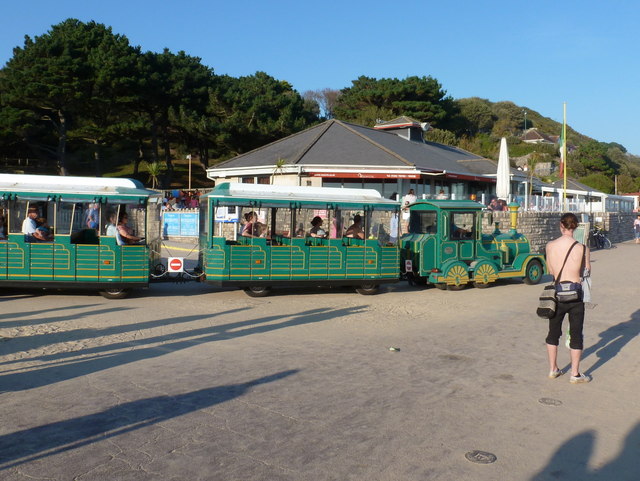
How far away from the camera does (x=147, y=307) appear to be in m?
11.6

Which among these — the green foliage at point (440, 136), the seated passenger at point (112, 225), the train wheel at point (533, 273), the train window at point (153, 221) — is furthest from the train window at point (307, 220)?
the green foliage at point (440, 136)

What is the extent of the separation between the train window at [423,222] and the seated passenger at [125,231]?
6754mm

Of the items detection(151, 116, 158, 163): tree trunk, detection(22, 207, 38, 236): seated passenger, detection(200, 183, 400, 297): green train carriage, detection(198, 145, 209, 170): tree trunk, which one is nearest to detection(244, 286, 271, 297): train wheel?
detection(200, 183, 400, 297): green train carriage

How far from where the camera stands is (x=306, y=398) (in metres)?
5.98

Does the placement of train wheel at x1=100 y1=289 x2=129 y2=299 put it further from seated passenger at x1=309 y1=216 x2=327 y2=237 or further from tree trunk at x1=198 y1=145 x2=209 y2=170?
tree trunk at x1=198 y1=145 x2=209 y2=170

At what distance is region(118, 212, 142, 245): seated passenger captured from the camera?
40.5ft

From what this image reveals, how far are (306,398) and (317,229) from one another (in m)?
7.70

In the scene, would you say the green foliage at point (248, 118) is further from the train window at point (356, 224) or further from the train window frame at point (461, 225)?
the train window at point (356, 224)

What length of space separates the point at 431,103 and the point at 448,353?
5184cm

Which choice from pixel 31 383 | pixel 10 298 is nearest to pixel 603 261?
pixel 10 298

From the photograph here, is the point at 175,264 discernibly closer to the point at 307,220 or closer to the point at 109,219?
the point at 109,219

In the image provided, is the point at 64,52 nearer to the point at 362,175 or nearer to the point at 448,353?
the point at 362,175

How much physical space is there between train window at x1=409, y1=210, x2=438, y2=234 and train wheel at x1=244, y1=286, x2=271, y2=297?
4228 mm

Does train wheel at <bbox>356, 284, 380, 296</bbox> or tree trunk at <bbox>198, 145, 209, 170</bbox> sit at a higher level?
tree trunk at <bbox>198, 145, 209, 170</bbox>
